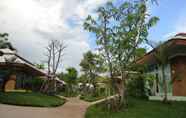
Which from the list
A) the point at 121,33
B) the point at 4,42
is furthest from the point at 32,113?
the point at 4,42

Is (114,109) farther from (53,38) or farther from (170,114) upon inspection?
(53,38)

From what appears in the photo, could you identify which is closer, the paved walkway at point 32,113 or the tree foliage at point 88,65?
the paved walkway at point 32,113

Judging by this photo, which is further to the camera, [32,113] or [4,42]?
[4,42]

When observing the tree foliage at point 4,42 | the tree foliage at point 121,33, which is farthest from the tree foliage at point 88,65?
the tree foliage at point 121,33

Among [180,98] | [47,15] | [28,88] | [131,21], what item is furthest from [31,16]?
[28,88]

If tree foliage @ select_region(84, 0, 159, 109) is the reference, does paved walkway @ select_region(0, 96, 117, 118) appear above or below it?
below

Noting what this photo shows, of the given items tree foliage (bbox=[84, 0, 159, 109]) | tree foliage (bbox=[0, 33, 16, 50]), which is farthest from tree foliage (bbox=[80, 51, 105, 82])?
tree foliage (bbox=[84, 0, 159, 109])

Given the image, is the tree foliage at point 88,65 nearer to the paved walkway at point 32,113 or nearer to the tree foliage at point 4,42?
the tree foliage at point 4,42

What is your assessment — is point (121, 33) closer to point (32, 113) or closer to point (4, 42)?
point (32, 113)

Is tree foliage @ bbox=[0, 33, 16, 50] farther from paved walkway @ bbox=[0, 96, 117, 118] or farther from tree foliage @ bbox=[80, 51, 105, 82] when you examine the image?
paved walkway @ bbox=[0, 96, 117, 118]

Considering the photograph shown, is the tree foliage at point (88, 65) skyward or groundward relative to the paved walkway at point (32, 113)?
skyward

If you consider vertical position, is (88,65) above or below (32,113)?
above

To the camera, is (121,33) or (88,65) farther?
(88,65)

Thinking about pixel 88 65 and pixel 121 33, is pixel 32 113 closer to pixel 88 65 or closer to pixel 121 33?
pixel 121 33
